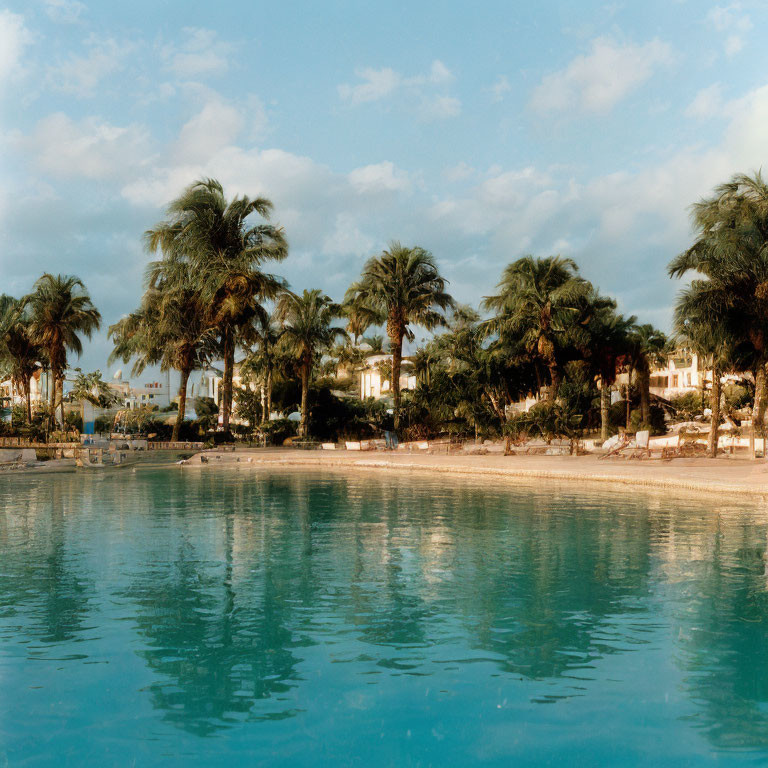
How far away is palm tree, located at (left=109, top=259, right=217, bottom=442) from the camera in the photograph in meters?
37.3

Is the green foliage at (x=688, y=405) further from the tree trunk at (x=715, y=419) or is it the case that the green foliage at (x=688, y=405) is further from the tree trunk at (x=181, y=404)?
the tree trunk at (x=181, y=404)

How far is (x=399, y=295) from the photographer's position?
116 ft

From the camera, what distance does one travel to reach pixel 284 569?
922 centimetres

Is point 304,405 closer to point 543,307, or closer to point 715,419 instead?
point 543,307

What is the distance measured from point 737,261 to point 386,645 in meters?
21.0

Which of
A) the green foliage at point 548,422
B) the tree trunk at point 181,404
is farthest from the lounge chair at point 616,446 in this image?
the tree trunk at point 181,404

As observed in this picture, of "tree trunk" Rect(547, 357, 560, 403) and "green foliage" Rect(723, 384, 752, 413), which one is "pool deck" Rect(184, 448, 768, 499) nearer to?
"tree trunk" Rect(547, 357, 560, 403)

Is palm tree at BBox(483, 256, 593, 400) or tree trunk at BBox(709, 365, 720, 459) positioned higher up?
palm tree at BBox(483, 256, 593, 400)

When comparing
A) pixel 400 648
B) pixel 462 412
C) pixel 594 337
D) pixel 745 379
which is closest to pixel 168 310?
pixel 462 412


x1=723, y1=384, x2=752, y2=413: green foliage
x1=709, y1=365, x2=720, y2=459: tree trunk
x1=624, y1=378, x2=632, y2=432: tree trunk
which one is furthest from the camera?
x1=723, y1=384, x2=752, y2=413: green foliage

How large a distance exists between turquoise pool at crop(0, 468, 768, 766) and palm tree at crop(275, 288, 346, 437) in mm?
26817

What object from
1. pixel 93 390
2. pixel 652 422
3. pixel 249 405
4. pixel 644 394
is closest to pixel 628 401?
pixel 644 394

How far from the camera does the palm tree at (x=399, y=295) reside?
116 feet

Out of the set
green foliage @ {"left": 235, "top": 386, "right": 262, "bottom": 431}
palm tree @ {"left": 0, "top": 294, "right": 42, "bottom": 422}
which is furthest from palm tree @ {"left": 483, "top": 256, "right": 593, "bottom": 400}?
palm tree @ {"left": 0, "top": 294, "right": 42, "bottom": 422}
